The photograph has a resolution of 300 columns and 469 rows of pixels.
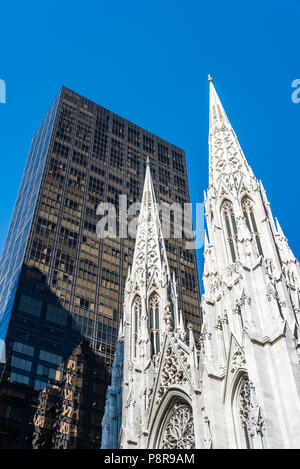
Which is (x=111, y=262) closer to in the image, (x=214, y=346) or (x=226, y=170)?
(x=226, y=170)

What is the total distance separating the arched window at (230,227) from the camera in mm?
36375

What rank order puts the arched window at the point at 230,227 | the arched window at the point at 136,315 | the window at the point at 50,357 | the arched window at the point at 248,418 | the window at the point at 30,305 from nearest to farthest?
the arched window at the point at 248,418, the arched window at the point at 230,227, the arched window at the point at 136,315, the window at the point at 50,357, the window at the point at 30,305

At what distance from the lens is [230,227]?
38.1 m

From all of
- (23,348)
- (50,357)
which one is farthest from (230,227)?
(23,348)

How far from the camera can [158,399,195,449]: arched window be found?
30456 millimetres

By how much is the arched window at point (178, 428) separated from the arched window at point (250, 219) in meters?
10.4

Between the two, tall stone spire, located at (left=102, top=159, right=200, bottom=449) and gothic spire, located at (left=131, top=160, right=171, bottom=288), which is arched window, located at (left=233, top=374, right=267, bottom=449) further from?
gothic spire, located at (left=131, top=160, right=171, bottom=288)

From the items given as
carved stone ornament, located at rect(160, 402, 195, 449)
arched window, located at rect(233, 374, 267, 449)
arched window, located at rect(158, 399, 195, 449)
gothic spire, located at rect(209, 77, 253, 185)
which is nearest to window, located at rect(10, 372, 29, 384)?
arched window, located at rect(158, 399, 195, 449)

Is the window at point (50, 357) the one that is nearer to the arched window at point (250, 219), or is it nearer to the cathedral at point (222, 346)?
the cathedral at point (222, 346)

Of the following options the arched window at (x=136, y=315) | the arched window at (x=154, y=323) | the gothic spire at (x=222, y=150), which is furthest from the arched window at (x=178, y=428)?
the gothic spire at (x=222, y=150)

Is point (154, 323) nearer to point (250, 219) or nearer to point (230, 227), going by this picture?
point (230, 227)

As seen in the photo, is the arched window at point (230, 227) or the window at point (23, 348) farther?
the window at point (23, 348)

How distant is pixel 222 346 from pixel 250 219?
962cm

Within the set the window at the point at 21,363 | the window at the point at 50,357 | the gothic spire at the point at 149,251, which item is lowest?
the window at the point at 21,363
